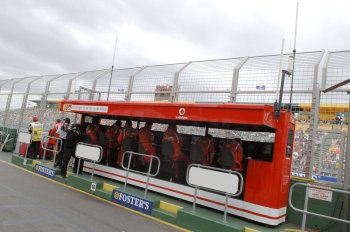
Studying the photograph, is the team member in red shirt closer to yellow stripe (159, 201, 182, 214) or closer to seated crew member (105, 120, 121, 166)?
yellow stripe (159, 201, 182, 214)

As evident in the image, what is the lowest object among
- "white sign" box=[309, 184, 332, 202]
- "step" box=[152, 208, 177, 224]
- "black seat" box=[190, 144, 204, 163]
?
"step" box=[152, 208, 177, 224]

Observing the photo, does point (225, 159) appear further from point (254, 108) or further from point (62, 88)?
point (62, 88)

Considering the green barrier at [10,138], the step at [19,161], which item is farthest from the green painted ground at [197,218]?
the green barrier at [10,138]

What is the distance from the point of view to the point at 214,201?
650cm

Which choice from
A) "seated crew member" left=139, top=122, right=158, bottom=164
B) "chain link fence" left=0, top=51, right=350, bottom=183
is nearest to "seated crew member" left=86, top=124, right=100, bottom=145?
"seated crew member" left=139, top=122, right=158, bottom=164

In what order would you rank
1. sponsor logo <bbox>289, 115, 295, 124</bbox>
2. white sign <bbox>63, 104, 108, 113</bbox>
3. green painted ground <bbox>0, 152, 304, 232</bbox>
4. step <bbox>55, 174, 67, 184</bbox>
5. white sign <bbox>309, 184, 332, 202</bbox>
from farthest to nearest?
step <bbox>55, 174, 67, 184</bbox> < white sign <bbox>63, 104, 108, 113</bbox> < sponsor logo <bbox>289, 115, 295, 124</bbox> < white sign <bbox>309, 184, 332, 202</bbox> < green painted ground <bbox>0, 152, 304, 232</bbox>

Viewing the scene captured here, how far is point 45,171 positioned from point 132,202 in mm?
3694

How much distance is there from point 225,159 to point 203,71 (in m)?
3.22

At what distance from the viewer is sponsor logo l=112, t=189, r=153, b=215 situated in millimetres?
6613

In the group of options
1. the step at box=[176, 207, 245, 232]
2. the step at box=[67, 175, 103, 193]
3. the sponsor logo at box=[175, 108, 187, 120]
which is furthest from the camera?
the step at box=[67, 175, 103, 193]

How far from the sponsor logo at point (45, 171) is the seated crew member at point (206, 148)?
14.5 ft

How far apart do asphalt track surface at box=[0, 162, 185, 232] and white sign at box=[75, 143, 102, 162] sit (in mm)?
857

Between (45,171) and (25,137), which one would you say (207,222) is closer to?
(45,171)

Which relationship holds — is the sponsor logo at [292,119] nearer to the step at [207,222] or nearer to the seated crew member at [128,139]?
the step at [207,222]
